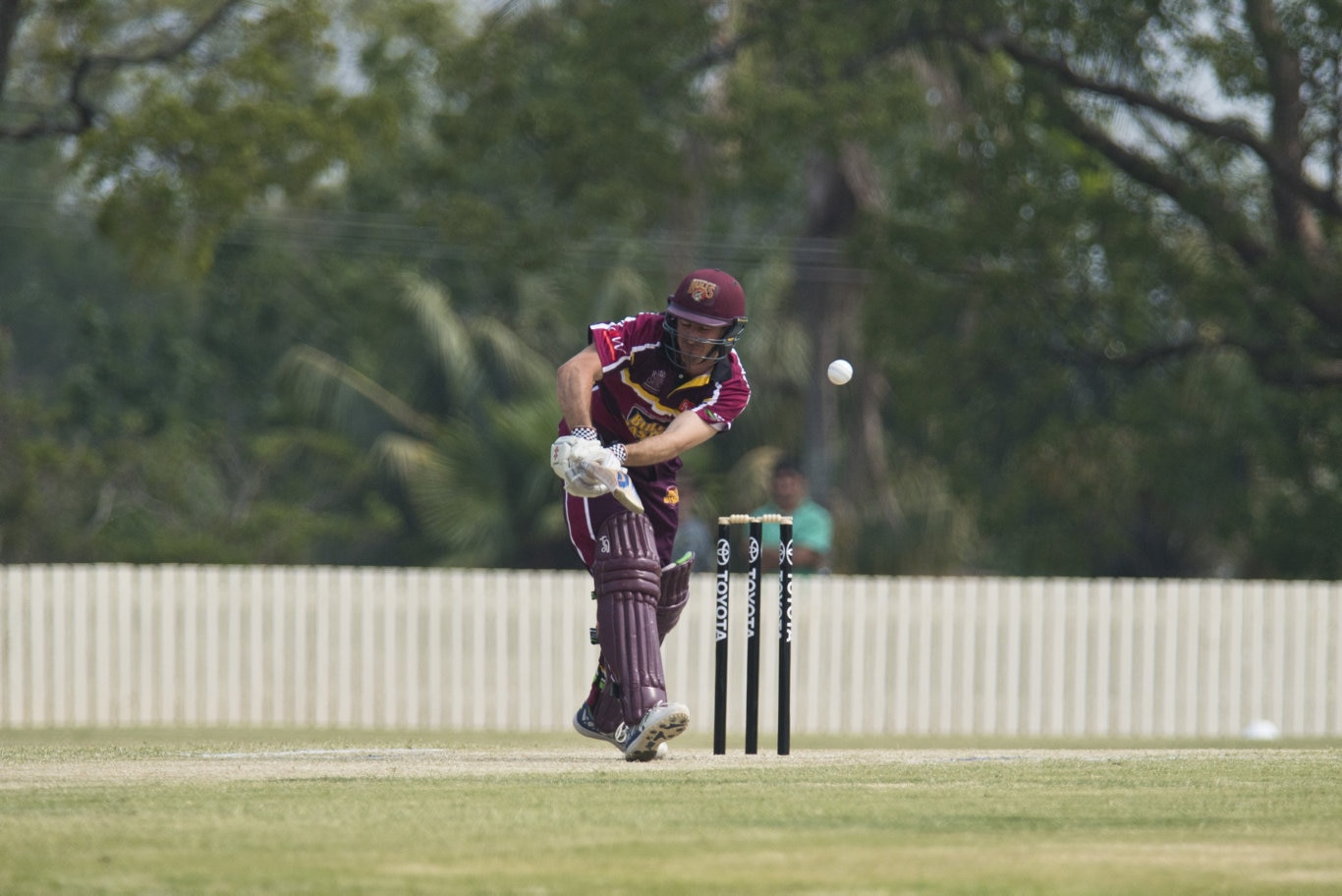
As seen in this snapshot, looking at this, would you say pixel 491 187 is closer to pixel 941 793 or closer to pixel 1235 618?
pixel 1235 618

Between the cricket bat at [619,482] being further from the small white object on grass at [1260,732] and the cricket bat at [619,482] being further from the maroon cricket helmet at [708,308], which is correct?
the small white object on grass at [1260,732]

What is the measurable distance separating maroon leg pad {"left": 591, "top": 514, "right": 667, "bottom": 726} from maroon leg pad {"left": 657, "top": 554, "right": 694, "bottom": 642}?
378 millimetres

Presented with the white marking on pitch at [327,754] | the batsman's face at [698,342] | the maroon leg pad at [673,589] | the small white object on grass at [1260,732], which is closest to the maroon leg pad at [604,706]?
the maroon leg pad at [673,589]

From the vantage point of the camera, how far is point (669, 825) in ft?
15.0

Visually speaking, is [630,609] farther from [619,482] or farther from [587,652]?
[587,652]

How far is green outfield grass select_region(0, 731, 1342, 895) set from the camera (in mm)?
3893

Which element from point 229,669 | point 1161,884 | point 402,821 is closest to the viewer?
point 1161,884

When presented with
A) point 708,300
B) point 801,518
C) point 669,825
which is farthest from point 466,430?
point 669,825

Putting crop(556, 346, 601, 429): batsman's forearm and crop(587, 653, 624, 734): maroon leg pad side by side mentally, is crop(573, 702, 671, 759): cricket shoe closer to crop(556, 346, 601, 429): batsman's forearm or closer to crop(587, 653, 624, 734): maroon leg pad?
crop(587, 653, 624, 734): maroon leg pad

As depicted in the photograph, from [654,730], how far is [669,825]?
1.69m

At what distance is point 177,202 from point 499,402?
990 cm

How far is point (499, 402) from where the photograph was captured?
1015 inches

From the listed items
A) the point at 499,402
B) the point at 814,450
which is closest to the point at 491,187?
the point at 499,402

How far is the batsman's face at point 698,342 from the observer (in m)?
6.54
